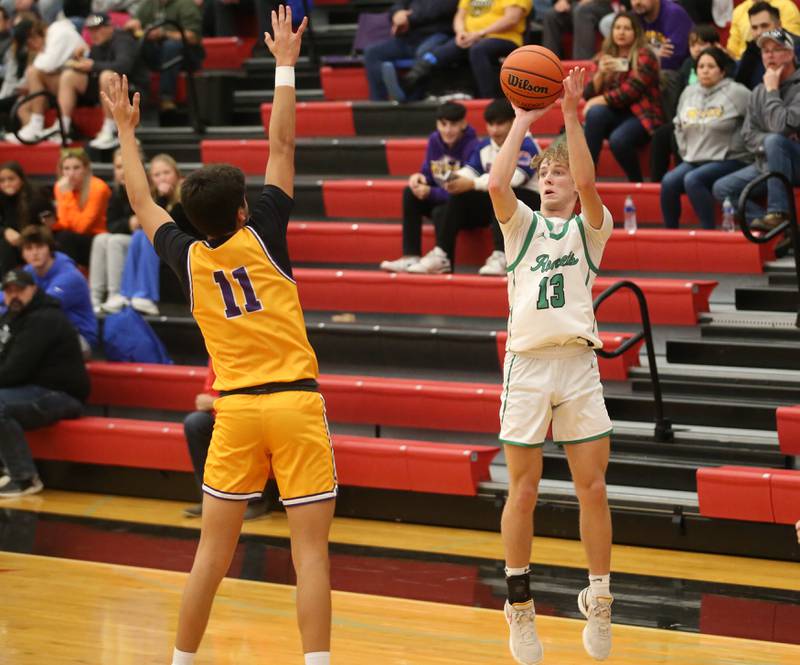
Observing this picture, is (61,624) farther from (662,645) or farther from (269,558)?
(662,645)

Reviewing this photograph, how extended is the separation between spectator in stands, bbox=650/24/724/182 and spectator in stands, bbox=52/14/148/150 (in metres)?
4.13

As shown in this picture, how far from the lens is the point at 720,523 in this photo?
6.11m

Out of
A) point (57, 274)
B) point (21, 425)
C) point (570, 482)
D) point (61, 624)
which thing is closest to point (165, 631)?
Answer: point (61, 624)

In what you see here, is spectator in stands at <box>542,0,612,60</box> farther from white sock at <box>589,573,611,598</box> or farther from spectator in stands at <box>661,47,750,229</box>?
white sock at <box>589,573,611,598</box>

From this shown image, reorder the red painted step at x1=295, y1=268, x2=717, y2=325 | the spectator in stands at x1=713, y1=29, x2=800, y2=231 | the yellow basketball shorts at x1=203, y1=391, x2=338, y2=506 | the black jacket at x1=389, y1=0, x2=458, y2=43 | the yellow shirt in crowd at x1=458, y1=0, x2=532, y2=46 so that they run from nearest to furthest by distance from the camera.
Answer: the yellow basketball shorts at x1=203, y1=391, x2=338, y2=506 → the red painted step at x1=295, y1=268, x2=717, y2=325 → the spectator in stands at x1=713, y1=29, x2=800, y2=231 → the yellow shirt in crowd at x1=458, y1=0, x2=532, y2=46 → the black jacket at x1=389, y1=0, x2=458, y2=43

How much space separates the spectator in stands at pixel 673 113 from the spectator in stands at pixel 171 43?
13.2ft

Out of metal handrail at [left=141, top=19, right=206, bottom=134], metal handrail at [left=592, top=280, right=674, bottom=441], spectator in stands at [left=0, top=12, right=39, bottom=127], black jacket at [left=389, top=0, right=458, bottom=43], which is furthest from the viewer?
spectator in stands at [left=0, top=12, right=39, bottom=127]

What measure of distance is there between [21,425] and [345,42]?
4716 millimetres

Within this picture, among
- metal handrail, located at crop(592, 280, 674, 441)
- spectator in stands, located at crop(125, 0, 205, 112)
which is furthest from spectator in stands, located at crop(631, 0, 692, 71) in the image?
spectator in stands, located at crop(125, 0, 205, 112)

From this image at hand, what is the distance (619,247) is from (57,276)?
3193mm

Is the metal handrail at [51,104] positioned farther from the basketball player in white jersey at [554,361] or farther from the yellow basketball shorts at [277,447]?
the yellow basketball shorts at [277,447]

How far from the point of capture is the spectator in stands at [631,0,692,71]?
8.52 meters

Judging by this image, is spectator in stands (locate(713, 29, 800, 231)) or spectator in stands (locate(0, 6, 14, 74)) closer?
spectator in stands (locate(713, 29, 800, 231))

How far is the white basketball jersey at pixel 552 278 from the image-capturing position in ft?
14.4
